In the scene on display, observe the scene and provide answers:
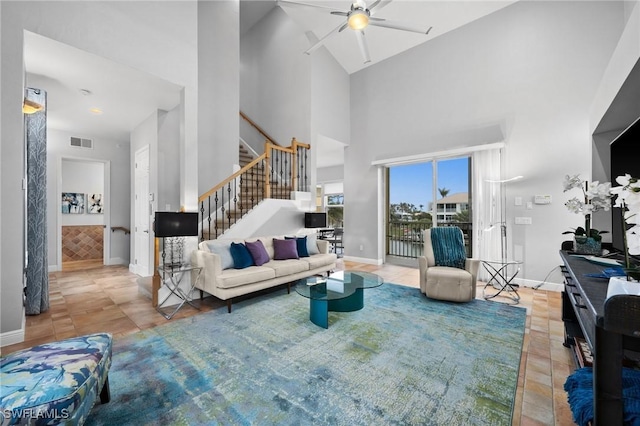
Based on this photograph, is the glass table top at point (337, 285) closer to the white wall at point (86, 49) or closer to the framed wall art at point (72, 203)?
the white wall at point (86, 49)

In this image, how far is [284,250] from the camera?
4.32m

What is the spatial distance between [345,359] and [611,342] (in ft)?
5.51

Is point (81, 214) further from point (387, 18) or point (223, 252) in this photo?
point (387, 18)

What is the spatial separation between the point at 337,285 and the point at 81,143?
6483 millimetres

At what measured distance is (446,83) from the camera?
210 inches

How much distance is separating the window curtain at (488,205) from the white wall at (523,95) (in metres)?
0.18

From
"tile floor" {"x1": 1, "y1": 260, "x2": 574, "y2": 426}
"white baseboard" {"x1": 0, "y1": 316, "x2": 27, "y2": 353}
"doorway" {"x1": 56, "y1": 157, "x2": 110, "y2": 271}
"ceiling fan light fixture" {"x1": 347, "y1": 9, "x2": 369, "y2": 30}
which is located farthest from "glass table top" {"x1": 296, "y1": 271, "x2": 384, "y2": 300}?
"doorway" {"x1": 56, "y1": 157, "x2": 110, "y2": 271}

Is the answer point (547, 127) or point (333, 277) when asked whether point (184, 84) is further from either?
point (547, 127)

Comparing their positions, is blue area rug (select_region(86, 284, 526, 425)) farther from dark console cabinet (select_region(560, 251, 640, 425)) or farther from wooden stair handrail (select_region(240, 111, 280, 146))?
wooden stair handrail (select_region(240, 111, 280, 146))

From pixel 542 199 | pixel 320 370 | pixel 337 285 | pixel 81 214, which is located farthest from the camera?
pixel 81 214

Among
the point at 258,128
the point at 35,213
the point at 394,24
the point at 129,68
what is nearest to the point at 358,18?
the point at 394,24

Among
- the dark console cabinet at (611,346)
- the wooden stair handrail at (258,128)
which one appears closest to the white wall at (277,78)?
the wooden stair handrail at (258,128)

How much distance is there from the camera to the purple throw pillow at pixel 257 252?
12.7 feet

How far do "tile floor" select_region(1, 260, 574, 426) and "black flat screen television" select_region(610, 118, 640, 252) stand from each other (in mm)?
1126
